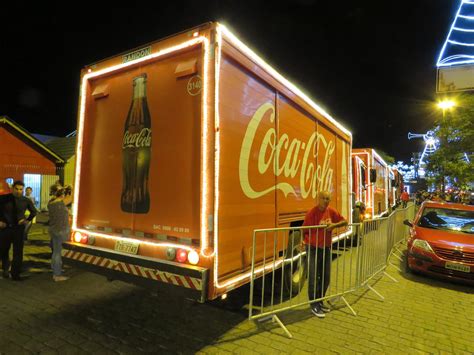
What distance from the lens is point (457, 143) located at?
16453 mm

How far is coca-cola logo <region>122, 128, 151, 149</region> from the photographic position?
3.88 meters

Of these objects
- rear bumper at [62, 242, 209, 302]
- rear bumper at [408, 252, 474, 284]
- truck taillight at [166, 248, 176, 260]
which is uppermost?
truck taillight at [166, 248, 176, 260]

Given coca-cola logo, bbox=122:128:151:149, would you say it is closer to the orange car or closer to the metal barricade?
the metal barricade

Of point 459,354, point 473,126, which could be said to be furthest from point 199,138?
point 473,126

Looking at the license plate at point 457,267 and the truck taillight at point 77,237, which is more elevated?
the truck taillight at point 77,237

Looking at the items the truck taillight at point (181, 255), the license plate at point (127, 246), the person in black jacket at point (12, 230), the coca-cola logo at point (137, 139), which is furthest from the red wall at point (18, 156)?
the truck taillight at point (181, 255)

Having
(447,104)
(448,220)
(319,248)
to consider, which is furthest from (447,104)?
(319,248)

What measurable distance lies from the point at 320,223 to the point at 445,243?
10.8 ft

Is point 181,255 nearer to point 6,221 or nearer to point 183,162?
Result: point 183,162

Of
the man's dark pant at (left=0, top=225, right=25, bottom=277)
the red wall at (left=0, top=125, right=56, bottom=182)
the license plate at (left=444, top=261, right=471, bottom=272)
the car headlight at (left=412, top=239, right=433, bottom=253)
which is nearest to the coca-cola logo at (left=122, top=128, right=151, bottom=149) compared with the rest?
the man's dark pant at (left=0, top=225, right=25, bottom=277)

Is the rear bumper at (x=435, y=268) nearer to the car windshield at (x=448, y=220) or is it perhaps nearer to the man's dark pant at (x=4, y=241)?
the car windshield at (x=448, y=220)

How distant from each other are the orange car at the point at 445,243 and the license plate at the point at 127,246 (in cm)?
570

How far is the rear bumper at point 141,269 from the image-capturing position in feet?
10.2

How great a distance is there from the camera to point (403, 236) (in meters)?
11.3
